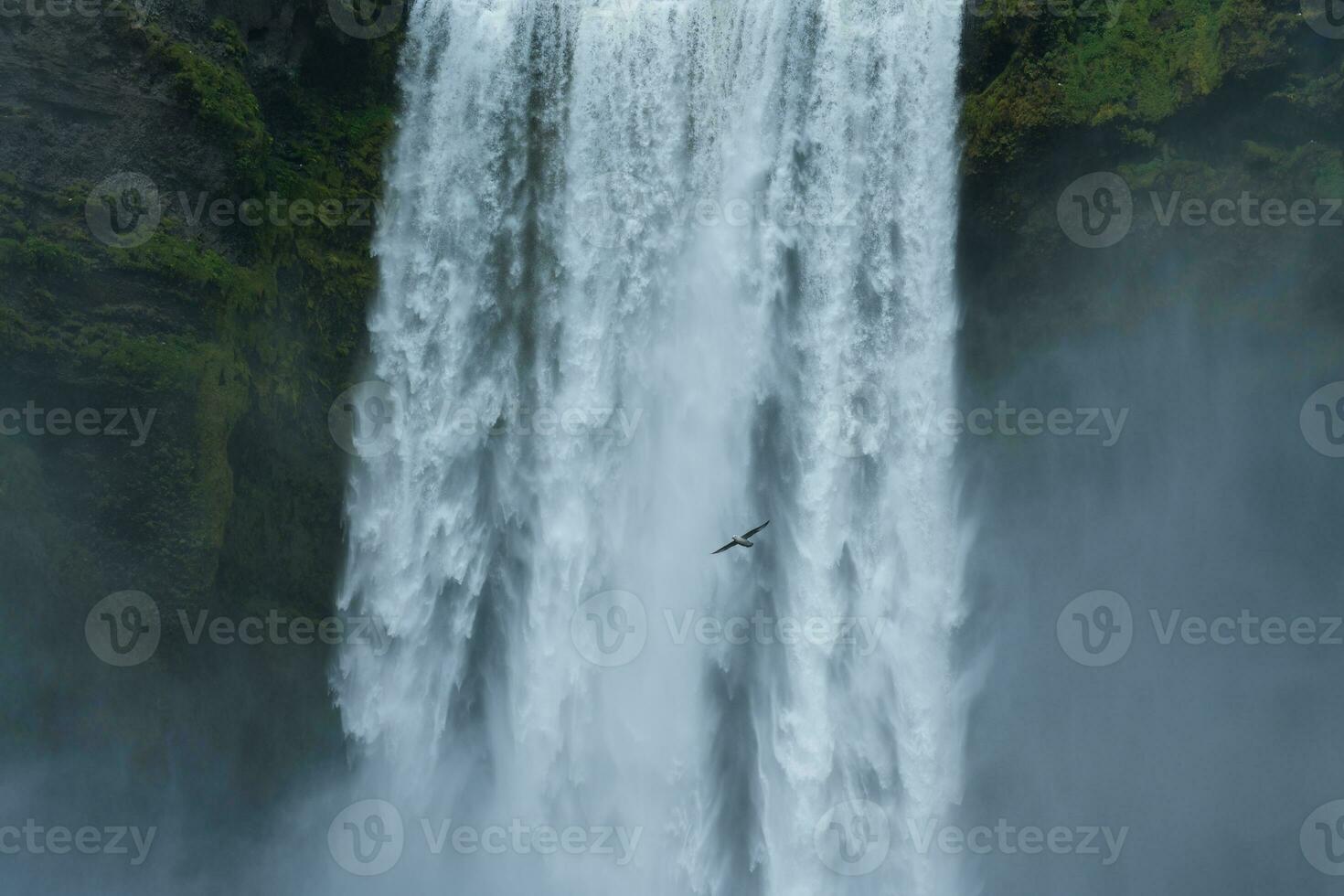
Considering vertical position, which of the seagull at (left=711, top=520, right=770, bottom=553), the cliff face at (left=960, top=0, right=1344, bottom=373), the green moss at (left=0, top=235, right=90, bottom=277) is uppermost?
the cliff face at (left=960, top=0, right=1344, bottom=373)

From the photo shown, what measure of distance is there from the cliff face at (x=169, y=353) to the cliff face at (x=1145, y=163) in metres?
10.3

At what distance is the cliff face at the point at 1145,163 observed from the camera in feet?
55.1

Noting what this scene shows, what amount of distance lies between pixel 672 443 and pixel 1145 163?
822 centimetres

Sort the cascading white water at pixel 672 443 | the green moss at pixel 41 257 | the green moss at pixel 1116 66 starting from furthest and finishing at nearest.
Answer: the cascading white water at pixel 672 443
the green moss at pixel 1116 66
the green moss at pixel 41 257

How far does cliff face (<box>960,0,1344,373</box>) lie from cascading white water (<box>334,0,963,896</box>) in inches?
29.8

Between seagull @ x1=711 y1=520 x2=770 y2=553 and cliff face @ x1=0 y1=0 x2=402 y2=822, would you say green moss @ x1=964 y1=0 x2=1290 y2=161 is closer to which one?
seagull @ x1=711 y1=520 x2=770 y2=553

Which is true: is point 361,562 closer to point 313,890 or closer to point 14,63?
point 313,890

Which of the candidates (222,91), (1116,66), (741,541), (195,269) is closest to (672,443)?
(741,541)

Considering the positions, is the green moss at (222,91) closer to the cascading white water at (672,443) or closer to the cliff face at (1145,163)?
the cascading white water at (672,443)

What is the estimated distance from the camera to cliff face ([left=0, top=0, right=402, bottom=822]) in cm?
1631

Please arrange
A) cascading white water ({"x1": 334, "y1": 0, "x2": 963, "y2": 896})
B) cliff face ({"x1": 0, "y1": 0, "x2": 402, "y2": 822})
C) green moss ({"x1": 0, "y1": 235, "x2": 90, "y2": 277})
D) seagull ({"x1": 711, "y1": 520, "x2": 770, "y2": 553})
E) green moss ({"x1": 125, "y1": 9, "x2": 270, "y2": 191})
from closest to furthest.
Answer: seagull ({"x1": 711, "y1": 520, "x2": 770, "y2": 553}) → green moss ({"x1": 0, "y1": 235, "x2": 90, "y2": 277}) → cliff face ({"x1": 0, "y1": 0, "x2": 402, "y2": 822}) → green moss ({"x1": 125, "y1": 9, "x2": 270, "y2": 191}) → cascading white water ({"x1": 334, "y1": 0, "x2": 963, "y2": 896})

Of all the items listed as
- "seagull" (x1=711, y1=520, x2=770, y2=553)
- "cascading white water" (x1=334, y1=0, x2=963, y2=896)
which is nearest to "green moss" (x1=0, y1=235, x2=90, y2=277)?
"cascading white water" (x1=334, y1=0, x2=963, y2=896)

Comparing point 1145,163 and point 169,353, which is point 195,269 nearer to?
point 169,353

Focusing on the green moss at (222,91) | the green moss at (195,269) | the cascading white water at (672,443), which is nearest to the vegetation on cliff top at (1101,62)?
the cascading white water at (672,443)
